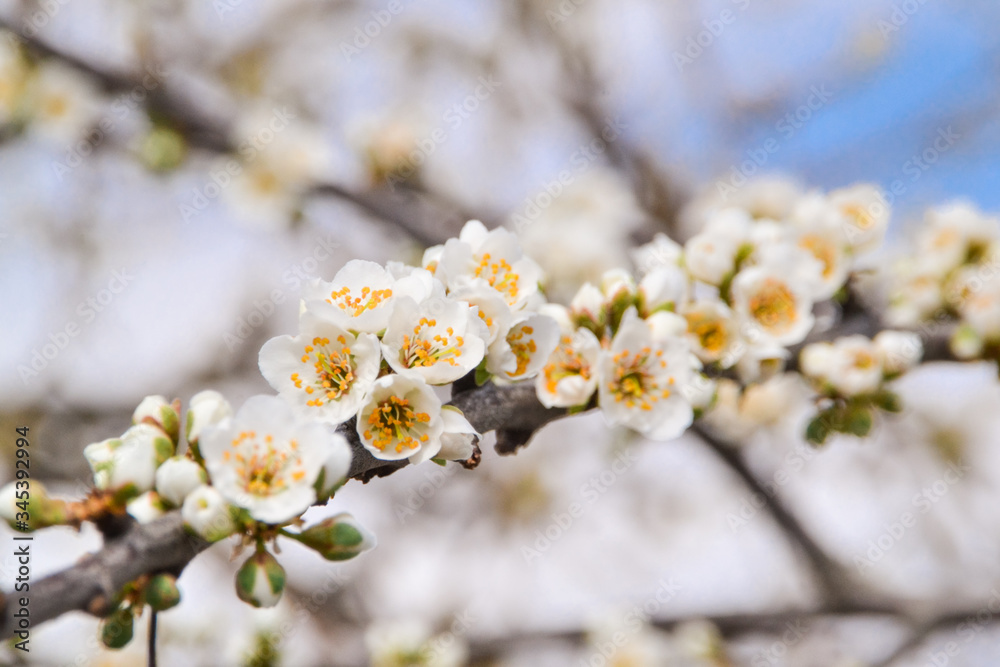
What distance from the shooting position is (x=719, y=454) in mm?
2537

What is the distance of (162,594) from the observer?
808mm

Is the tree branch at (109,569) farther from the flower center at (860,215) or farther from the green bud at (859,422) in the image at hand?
the flower center at (860,215)

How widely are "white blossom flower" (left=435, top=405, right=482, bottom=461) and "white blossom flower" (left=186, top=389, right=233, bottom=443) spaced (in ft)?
1.08

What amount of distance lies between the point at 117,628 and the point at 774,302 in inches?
50.2

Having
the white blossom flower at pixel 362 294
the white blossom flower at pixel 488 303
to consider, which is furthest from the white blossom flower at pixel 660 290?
the white blossom flower at pixel 362 294

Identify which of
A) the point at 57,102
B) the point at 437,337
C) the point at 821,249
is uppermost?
the point at 821,249

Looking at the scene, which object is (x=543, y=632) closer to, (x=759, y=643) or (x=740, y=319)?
(x=759, y=643)

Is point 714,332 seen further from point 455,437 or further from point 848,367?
point 455,437

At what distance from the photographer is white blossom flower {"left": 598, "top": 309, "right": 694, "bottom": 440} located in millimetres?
1128

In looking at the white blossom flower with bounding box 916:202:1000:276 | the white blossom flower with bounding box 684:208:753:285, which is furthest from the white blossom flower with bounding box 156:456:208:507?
the white blossom flower with bounding box 916:202:1000:276

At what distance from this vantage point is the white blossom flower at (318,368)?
0.96 meters

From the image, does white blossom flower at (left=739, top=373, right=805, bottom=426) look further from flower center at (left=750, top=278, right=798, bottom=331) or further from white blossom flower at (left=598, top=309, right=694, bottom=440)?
white blossom flower at (left=598, top=309, right=694, bottom=440)

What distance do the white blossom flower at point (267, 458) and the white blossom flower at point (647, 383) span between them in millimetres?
500

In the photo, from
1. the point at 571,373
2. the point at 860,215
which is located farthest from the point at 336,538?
the point at 860,215
